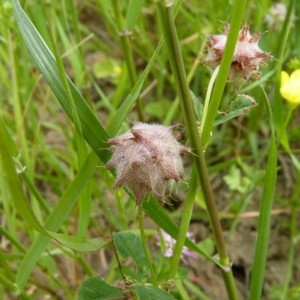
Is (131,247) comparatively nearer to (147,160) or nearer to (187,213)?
(187,213)

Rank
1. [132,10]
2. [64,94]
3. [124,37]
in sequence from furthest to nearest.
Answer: [124,37], [132,10], [64,94]

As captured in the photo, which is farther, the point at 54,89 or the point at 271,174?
the point at 271,174

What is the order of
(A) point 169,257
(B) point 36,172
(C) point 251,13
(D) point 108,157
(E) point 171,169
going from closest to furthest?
(E) point 171,169
(D) point 108,157
(A) point 169,257
(B) point 36,172
(C) point 251,13

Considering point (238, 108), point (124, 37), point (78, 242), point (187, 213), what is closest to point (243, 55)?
point (238, 108)

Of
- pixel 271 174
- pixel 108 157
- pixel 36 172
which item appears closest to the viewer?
pixel 108 157

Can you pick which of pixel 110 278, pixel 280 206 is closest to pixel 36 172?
pixel 110 278

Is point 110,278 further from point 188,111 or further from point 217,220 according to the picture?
point 188,111

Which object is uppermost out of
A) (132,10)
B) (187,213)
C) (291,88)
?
(132,10)
